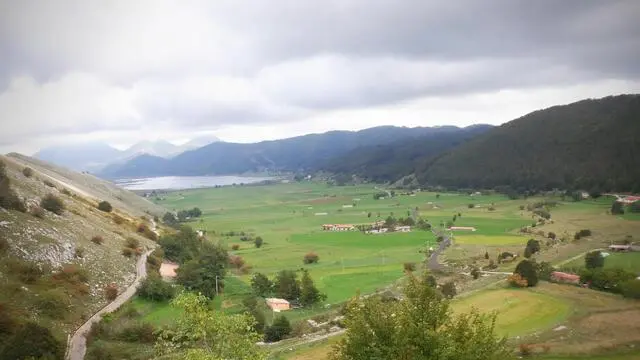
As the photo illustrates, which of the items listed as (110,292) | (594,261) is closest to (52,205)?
(110,292)

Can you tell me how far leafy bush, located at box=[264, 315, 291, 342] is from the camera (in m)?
54.4

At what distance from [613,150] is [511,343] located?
177 m

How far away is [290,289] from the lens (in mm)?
69812

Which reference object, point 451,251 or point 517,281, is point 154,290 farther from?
point 451,251

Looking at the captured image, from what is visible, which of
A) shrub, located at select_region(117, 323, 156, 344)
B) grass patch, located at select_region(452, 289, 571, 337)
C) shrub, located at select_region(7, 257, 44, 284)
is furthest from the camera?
grass patch, located at select_region(452, 289, 571, 337)

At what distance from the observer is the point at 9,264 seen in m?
51.1

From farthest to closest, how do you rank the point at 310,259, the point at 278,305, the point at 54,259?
the point at 310,259
the point at 278,305
the point at 54,259

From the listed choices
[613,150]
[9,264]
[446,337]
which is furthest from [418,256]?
[613,150]

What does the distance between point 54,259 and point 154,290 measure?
38.6 feet

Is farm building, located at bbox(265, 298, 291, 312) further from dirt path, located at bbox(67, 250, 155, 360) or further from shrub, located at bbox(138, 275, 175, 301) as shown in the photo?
dirt path, located at bbox(67, 250, 155, 360)

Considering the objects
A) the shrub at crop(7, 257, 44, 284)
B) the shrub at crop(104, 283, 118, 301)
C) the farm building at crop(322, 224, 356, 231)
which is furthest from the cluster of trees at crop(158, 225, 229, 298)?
the farm building at crop(322, 224, 356, 231)

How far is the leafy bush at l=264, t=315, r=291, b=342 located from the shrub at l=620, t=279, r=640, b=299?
3997 centimetres

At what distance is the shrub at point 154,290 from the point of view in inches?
2397

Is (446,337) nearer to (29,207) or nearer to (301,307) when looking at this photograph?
(301,307)
